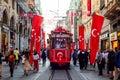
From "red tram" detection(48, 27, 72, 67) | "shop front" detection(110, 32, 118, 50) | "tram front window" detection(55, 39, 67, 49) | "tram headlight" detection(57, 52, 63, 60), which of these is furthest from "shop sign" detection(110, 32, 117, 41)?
"tram headlight" detection(57, 52, 63, 60)

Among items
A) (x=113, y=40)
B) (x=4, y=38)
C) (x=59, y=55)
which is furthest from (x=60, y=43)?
(x=4, y=38)

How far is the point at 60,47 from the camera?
119 ft

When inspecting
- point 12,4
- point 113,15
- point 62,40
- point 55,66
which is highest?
point 12,4

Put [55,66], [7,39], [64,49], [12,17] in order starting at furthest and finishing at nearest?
[12,17] → [7,39] → [55,66] → [64,49]

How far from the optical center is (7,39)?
50188mm

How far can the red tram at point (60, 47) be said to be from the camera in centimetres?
3581

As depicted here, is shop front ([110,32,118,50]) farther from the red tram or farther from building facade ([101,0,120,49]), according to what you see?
the red tram

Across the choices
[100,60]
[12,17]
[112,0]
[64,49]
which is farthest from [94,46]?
[12,17]

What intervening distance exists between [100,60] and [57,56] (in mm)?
9111

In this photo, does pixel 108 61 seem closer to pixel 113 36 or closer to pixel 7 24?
pixel 113 36

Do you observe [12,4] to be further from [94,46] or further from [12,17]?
[94,46]

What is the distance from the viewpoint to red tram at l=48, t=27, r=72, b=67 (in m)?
35.8

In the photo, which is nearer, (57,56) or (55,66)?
(57,56)

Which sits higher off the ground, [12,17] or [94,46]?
[12,17]
